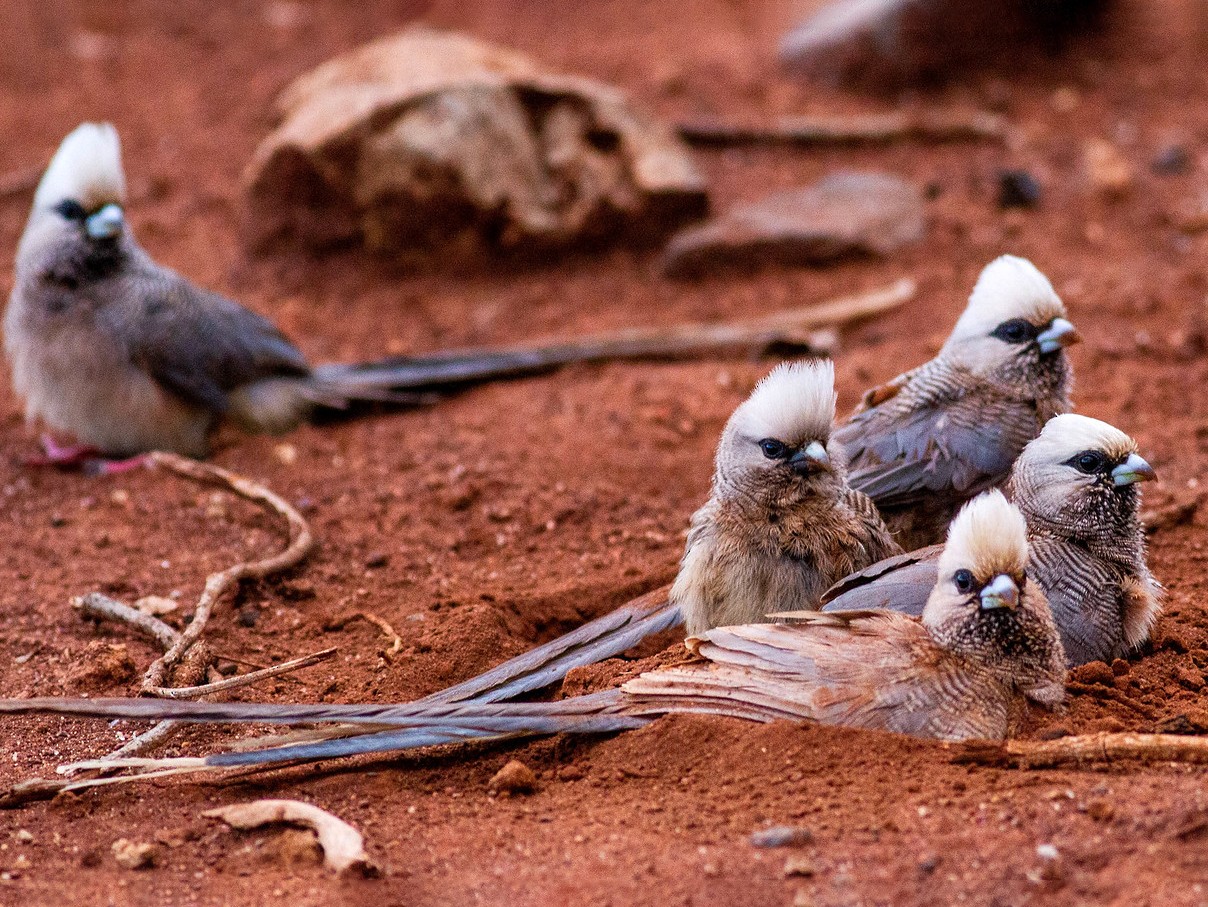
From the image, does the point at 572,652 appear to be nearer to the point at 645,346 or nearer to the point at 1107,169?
the point at 645,346

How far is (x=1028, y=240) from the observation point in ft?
30.7

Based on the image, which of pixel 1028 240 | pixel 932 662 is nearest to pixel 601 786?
pixel 932 662

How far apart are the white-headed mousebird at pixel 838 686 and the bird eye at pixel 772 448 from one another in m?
0.68

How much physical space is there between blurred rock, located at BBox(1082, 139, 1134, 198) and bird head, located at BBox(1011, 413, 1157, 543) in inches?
214

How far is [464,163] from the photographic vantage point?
9023mm

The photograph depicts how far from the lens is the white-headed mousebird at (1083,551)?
473cm

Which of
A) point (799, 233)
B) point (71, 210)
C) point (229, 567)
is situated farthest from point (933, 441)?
point (71, 210)

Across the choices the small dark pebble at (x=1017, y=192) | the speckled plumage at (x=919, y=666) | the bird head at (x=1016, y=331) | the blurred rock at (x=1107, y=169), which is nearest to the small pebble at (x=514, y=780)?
the speckled plumage at (x=919, y=666)

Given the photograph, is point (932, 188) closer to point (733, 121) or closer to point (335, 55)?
point (733, 121)

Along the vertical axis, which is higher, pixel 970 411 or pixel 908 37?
pixel 908 37

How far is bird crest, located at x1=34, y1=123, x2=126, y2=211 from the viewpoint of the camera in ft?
24.1

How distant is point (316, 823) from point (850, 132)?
322 inches

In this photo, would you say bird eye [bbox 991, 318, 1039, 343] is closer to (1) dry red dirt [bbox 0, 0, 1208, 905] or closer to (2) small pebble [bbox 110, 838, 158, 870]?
(1) dry red dirt [bbox 0, 0, 1208, 905]

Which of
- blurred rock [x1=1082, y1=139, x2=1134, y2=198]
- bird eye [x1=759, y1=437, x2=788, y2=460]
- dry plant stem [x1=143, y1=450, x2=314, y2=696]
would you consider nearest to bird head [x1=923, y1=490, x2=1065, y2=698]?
bird eye [x1=759, y1=437, x2=788, y2=460]
